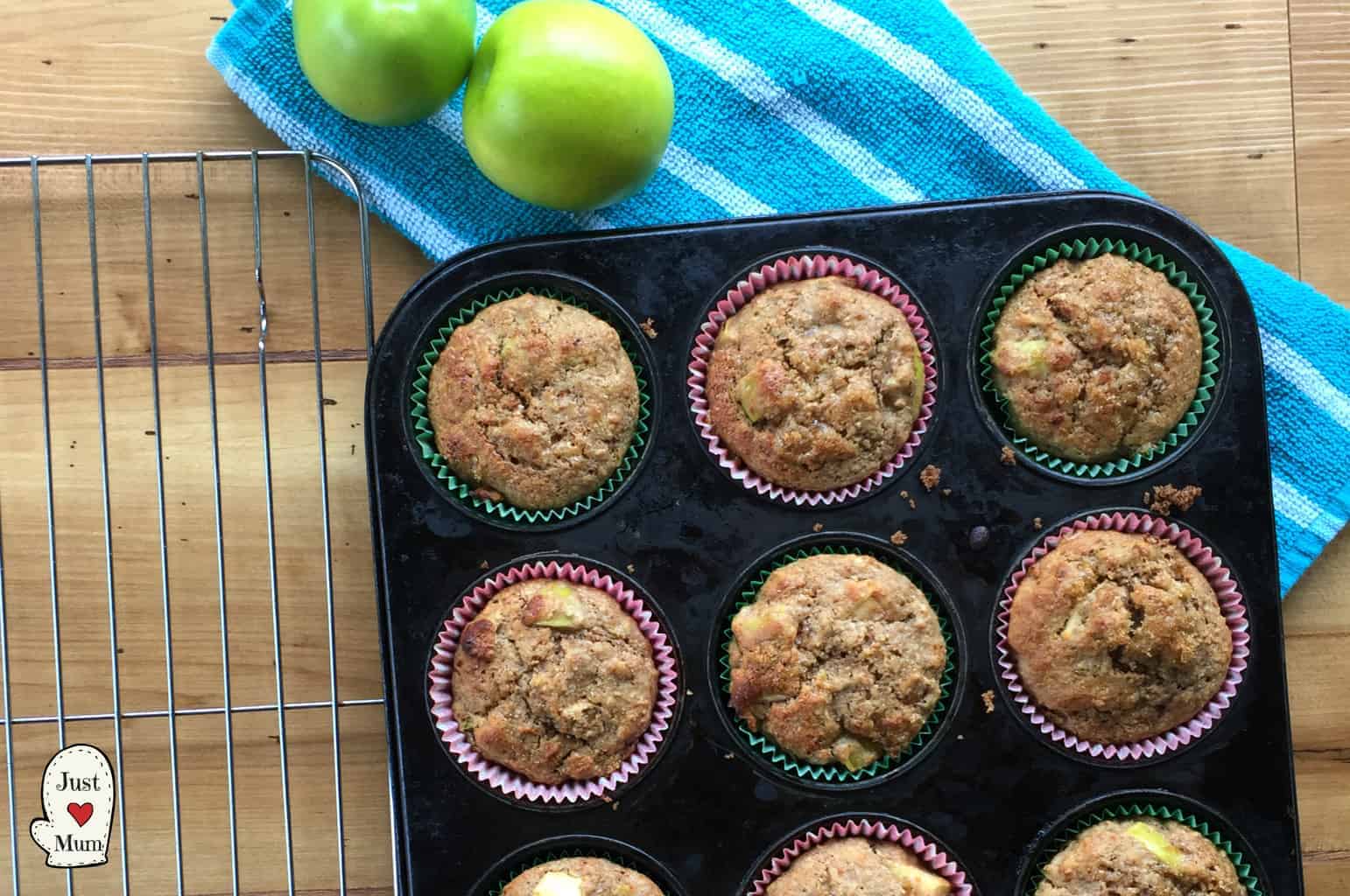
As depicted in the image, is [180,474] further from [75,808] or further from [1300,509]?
[1300,509]

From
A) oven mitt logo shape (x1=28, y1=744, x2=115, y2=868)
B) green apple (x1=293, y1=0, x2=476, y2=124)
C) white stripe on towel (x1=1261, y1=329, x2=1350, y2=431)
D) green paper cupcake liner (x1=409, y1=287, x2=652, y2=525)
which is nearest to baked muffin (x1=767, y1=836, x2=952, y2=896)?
green paper cupcake liner (x1=409, y1=287, x2=652, y2=525)

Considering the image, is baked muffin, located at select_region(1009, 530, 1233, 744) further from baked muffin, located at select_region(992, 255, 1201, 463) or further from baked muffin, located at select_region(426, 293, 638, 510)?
baked muffin, located at select_region(426, 293, 638, 510)

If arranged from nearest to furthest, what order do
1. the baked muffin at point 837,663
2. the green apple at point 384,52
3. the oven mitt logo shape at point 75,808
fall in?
the green apple at point 384,52
the baked muffin at point 837,663
the oven mitt logo shape at point 75,808

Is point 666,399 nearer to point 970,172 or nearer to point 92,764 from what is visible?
point 970,172

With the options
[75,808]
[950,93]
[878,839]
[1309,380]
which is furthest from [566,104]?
[75,808]

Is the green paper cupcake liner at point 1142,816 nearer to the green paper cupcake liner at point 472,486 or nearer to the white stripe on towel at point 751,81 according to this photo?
the green paper cupcake liner at point 472,486

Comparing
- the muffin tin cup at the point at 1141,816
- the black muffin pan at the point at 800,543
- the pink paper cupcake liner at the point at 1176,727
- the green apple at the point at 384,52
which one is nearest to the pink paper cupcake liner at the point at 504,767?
the black muffin pan at the point at 800,543
